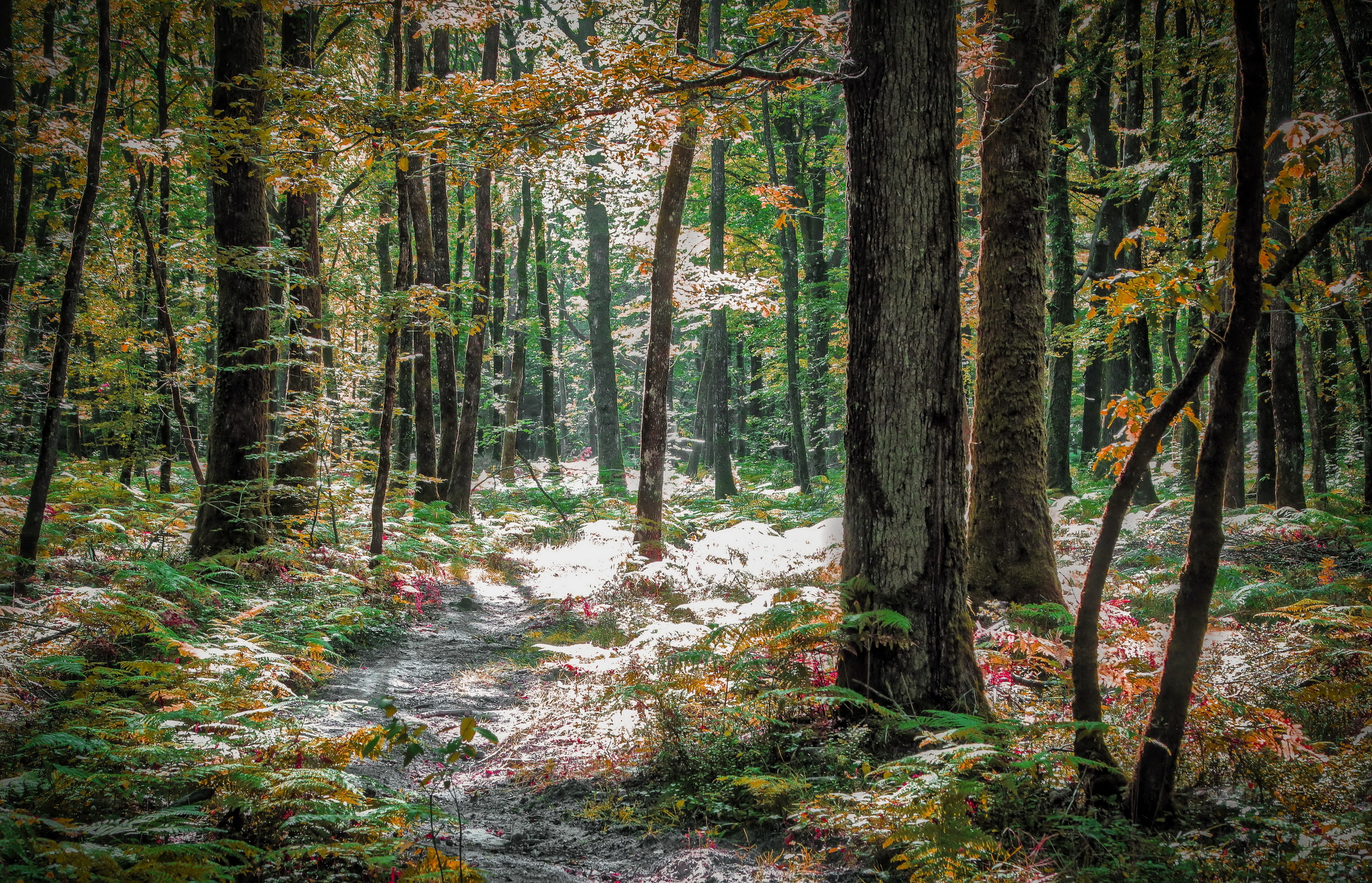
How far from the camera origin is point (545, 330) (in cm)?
2489

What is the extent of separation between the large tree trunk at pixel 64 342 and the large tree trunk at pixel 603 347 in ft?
43.0

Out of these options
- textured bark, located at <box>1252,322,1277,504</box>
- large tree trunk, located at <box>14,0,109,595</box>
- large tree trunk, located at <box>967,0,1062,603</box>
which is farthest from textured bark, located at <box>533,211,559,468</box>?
textured bark, located at <box>1252,322,1277,504</box>

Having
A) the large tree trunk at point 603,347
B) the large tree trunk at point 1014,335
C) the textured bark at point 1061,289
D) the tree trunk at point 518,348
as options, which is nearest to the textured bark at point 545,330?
the tree trunk at point 518,348

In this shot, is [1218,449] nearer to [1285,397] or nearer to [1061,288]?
[1285,397]

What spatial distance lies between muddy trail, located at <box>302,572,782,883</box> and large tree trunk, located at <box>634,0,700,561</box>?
3.08m

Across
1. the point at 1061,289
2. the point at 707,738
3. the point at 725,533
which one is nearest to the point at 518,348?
the point at 725,533

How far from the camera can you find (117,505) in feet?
33.2

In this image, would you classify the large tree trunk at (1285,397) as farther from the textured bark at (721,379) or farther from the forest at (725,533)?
the textured bark at (721,379)

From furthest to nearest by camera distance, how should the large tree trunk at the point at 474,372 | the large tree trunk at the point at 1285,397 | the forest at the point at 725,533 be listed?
the large tree trunk at the point at 474,372 < the large tree trunk at the point at 1285,397 < the forest at the point at 725,533

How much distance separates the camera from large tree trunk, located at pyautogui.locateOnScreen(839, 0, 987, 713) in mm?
4039

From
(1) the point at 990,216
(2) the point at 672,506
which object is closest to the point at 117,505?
(2) the point at 672,506

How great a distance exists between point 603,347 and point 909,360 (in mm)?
16798

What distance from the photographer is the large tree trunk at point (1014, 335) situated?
5.70 meters

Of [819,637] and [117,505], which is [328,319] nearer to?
[117,505]
